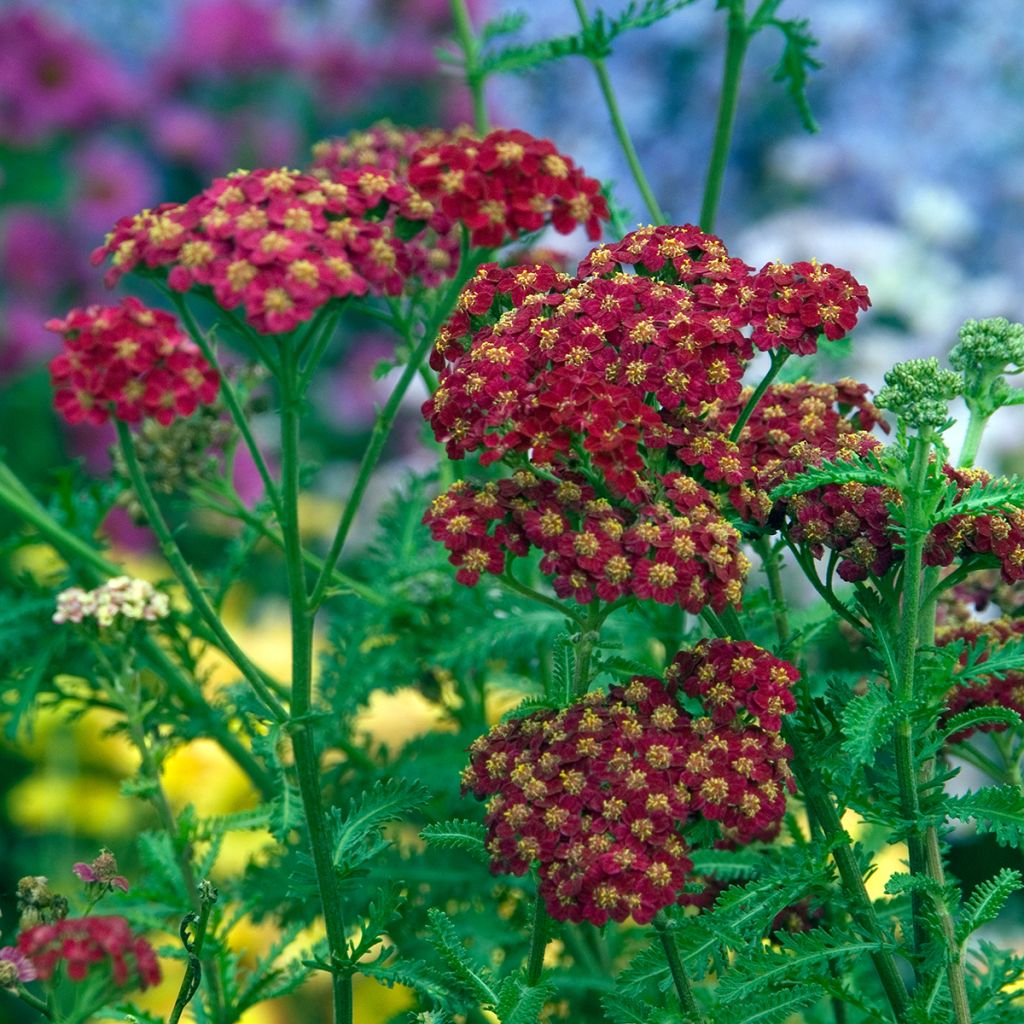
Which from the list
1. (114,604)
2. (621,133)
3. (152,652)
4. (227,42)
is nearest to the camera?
(114,604)

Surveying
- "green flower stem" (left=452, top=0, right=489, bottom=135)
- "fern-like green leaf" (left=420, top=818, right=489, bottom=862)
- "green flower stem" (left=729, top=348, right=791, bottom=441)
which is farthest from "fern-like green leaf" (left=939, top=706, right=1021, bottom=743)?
"green flower stem" (left=452, top=0, right=489, bottom=135)

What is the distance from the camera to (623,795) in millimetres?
1442

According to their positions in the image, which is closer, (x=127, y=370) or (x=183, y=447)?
(x=127, y=370)

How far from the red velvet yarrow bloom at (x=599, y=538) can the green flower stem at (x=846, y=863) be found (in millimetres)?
154

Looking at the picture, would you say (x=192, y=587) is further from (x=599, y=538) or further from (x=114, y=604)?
(x=599, y=538)

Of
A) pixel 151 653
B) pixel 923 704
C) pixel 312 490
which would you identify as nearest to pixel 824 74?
pixel 312 490

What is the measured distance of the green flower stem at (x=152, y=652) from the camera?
2145 millimetres

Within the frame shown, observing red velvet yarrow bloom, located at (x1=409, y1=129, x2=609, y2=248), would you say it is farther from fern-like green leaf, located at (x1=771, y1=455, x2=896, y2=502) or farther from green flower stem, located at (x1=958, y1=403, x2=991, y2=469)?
green flower stem, located at (x1=958, y1=403, x2=991, y2=469)

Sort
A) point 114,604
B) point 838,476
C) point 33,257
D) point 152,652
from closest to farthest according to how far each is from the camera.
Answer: point 838,476 → point 114,604 → point 152,652 → point 33,257

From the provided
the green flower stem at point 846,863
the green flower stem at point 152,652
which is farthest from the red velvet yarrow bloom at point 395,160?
the green flower stem at point 846,863

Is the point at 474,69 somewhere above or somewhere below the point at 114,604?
above

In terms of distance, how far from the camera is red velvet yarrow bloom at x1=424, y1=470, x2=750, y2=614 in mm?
1430

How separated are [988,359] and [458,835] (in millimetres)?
755

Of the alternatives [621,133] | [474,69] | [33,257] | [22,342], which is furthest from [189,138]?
[621,133]
